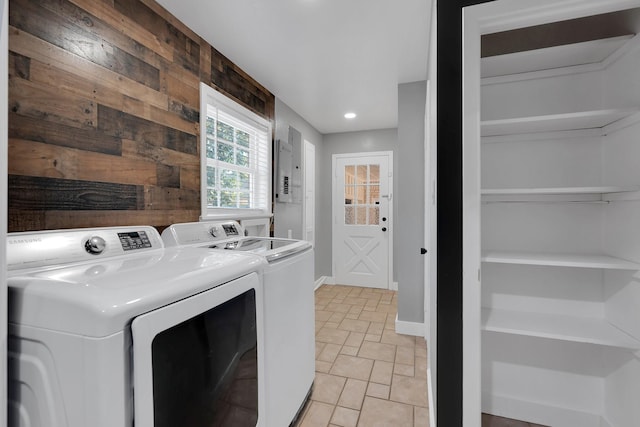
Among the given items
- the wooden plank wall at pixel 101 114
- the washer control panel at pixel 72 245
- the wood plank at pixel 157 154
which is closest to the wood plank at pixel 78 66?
the wooden plank wall at pixel 101 114

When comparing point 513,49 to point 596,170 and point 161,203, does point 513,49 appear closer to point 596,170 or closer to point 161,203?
point 596,170

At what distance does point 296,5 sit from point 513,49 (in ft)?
3.96

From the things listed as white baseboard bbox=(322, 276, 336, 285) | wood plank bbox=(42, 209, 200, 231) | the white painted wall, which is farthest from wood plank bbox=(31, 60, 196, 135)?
white baseboard bbox=(322, 276, 336, 285)

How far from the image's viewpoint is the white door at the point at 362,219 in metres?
4.52

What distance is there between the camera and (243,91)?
2.62 m

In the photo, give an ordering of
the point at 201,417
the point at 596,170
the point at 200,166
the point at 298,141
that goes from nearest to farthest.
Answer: the point at 201,417 < the point at 596,170 < the point at 200,166 < the point at 298,141

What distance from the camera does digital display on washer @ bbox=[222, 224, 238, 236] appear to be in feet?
6.81

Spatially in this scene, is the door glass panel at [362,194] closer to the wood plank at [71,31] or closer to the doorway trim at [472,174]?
the doorway trim at [472,174]

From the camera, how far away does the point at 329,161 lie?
15.7ft

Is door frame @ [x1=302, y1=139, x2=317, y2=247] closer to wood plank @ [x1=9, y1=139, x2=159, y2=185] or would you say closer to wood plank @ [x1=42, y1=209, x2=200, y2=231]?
wood plank @ [x1=42, y1=209, x2=200, y2=231]

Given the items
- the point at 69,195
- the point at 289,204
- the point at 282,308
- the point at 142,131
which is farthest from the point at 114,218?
the point at 289,204

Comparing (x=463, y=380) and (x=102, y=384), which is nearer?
(x=102, y=384)

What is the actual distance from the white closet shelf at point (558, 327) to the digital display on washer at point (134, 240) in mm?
1679

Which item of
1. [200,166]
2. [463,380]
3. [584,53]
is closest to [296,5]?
[200,166]
